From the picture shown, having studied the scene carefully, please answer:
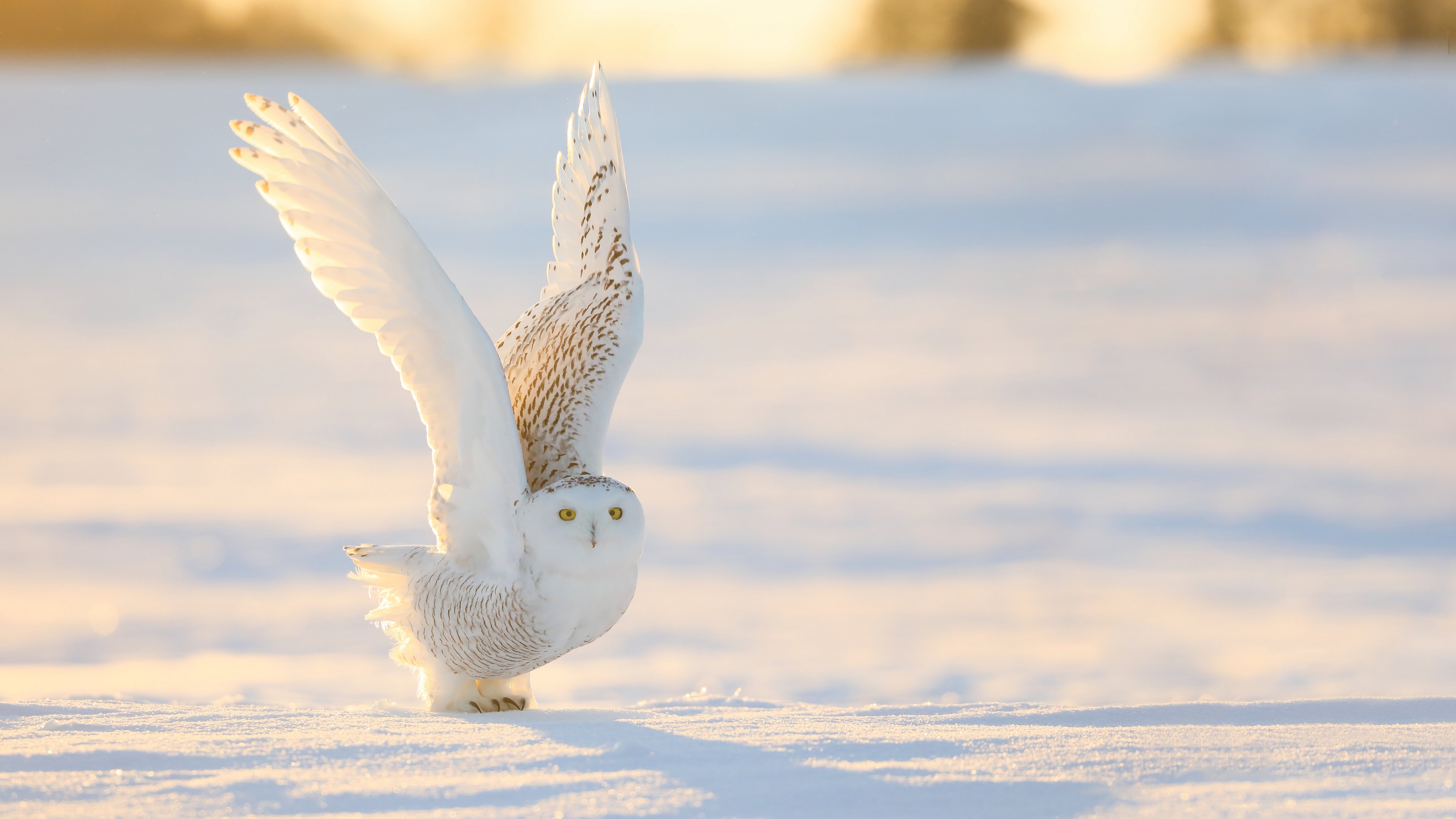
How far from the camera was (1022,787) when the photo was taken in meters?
1.76

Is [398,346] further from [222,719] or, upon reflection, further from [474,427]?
[222,719]

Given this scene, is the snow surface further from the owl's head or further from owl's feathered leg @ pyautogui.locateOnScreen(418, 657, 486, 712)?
the owl's head

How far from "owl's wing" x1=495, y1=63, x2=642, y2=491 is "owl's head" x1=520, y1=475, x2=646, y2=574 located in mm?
211

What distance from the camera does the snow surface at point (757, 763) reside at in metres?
1.69

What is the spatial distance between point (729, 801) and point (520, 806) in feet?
0.93

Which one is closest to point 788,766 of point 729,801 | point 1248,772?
point 729,801

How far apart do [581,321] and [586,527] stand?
0.60m

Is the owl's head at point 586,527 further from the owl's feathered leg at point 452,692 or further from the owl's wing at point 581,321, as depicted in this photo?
the owl's feathered leg at point 452,692

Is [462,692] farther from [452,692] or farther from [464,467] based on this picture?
[464,467]

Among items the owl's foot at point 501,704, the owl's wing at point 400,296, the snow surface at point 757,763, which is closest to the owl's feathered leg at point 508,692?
the owl's foot at point 501,704

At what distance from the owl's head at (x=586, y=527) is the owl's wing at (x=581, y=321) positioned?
0.69 ft

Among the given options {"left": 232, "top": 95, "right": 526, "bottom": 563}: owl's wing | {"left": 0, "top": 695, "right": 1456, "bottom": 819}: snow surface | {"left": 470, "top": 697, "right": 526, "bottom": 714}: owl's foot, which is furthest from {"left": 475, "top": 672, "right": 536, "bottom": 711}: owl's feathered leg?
{"left": 232, "top": 95, "right": 526, "bottom": 563}: owl's wing

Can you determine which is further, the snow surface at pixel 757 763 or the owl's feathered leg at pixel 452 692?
the owl's feathered leg at pixel 452 692

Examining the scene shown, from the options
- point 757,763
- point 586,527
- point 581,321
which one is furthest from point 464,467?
point 757,763
